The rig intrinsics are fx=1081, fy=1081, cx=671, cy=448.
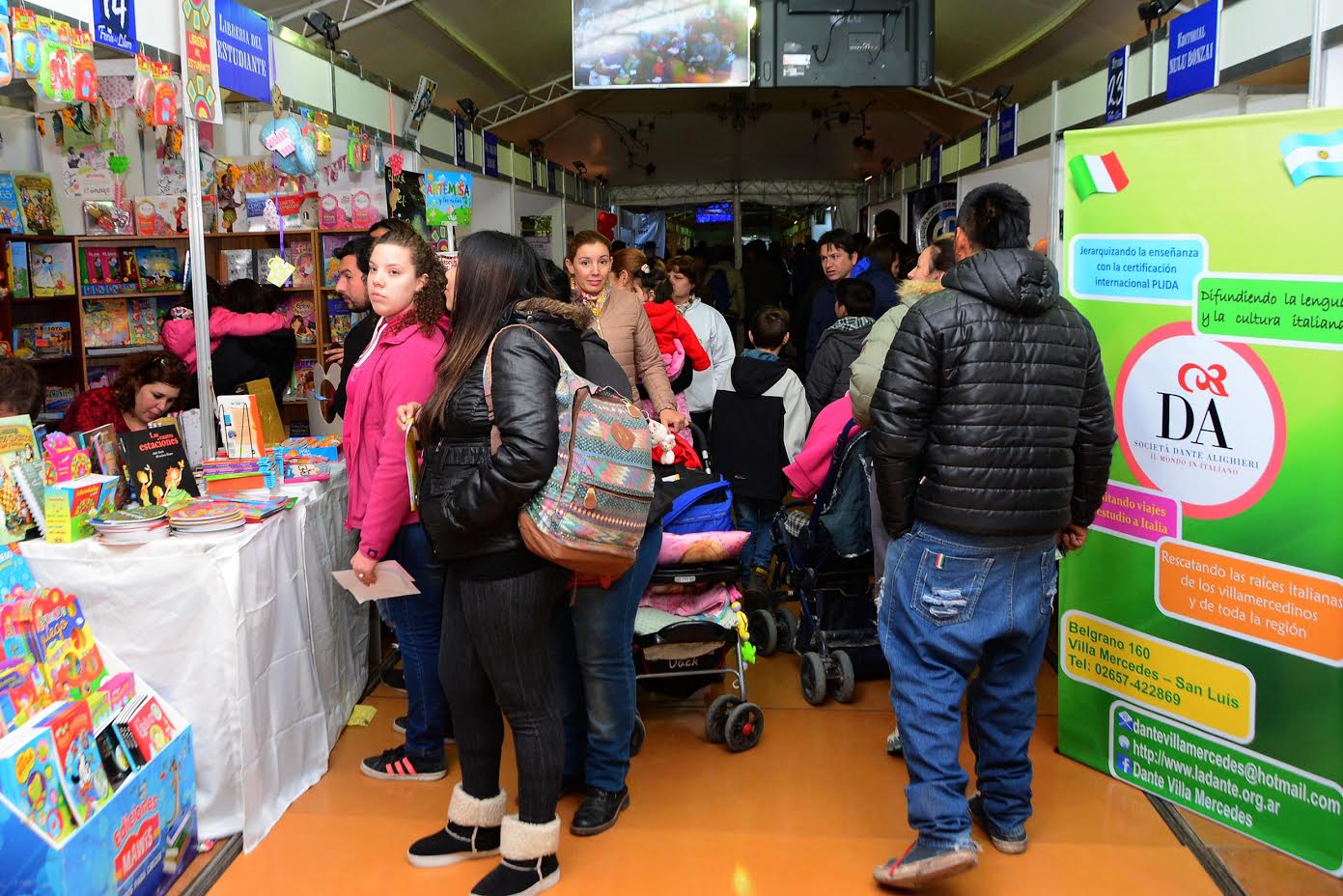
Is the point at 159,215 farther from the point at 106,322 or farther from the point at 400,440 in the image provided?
the point at 400,440

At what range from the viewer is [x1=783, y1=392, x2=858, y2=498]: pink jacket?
3787 mm

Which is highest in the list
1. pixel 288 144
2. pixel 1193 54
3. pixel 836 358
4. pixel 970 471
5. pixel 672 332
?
pixel 1193 54

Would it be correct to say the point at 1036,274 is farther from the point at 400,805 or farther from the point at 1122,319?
the point at 400,805

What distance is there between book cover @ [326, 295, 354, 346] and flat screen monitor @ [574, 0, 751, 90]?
7.83ft

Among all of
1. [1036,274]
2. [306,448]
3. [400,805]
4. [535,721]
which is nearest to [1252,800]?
[1036,274]

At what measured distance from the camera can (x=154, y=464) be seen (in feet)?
9.93

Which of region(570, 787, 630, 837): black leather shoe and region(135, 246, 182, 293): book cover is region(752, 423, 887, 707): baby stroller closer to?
region(570, 787, 630, 837): black leather shoe

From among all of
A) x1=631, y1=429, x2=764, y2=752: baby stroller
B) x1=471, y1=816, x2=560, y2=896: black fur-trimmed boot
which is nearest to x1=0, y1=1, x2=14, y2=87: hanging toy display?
x1=631, y1=429, x2=764, y2=752: baby stroller

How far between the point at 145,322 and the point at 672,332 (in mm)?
2982

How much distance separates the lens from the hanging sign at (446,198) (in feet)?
19.2

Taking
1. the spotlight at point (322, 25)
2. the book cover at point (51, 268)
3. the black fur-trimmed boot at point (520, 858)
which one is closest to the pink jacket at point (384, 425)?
the black fur-trimmed boot at point (520, 858)

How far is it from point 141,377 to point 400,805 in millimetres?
1699

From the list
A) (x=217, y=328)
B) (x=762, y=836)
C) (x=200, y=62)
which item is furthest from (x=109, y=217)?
(x=762, y=836)

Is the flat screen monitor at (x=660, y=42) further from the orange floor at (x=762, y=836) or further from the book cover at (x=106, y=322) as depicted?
the orange floor at (x=762, y=836)
